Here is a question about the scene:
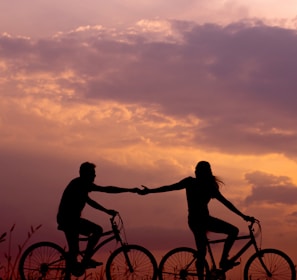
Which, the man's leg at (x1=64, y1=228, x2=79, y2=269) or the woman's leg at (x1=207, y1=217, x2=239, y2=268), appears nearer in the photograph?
the man's leg at (x1=64, y1=228, x2=79, y2=269)

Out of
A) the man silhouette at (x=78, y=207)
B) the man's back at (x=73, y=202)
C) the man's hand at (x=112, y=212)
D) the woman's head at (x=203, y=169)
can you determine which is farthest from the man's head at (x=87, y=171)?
the woman's head at (x=203, y=169)

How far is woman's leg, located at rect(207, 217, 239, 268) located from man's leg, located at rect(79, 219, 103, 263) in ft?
8.40

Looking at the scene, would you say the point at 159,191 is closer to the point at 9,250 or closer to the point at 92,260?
the point at 92,260

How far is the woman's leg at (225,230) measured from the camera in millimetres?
12895

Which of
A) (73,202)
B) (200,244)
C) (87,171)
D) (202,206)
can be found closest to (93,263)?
(73,202)

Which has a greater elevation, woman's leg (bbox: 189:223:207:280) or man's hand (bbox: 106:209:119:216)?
man's hand (bbox: 106:209:119:216)

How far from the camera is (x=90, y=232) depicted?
12.9 metres

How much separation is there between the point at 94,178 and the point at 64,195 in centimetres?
79

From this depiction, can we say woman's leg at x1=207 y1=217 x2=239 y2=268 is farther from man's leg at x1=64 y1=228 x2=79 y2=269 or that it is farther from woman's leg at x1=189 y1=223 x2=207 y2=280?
man's leg at x1=64 y1=228 x2=79 y2=269

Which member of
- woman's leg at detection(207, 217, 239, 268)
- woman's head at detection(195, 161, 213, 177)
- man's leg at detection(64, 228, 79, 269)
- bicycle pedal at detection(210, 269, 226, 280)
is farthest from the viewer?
bicycle pedal at detection(210, 269, 226, 280)

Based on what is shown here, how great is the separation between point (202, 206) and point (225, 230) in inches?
33.5

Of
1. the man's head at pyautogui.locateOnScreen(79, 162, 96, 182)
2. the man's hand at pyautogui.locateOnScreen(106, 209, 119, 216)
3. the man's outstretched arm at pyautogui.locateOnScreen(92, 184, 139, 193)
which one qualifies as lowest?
the man's hand at pyautogui.locateOnScreen(106, 209, 119, 216)

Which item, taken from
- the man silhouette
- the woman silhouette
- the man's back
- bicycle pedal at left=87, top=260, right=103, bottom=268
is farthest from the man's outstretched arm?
bicycle pedal at left=87, top=260, right=103, bottom=268

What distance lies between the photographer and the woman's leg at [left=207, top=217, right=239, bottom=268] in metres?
12.9
